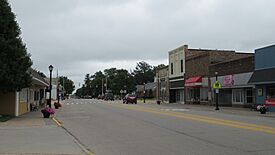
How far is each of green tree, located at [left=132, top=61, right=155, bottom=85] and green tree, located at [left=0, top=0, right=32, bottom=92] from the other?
473ft

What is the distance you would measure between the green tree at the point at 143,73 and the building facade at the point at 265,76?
13225cm

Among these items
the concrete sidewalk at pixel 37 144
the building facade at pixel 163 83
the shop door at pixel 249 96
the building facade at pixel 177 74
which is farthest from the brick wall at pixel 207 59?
the concrete sidewalk at pixel 37 144

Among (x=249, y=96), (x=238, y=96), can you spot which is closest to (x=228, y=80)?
(x=238, y=96)

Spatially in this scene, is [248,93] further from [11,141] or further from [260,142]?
[11,141]

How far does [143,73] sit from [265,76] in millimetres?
143192

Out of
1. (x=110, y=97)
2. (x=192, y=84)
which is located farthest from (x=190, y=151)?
(x=110, y=97)

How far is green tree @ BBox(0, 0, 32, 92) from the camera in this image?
25844mm

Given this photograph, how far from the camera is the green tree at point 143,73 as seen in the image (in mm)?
176375

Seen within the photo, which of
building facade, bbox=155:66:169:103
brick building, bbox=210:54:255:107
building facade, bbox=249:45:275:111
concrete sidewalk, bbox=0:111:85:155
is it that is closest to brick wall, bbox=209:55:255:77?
brick building, bbox=210:54:255:107

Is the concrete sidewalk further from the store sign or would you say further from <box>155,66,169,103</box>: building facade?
<box>155,66,169,103</box>: building facade

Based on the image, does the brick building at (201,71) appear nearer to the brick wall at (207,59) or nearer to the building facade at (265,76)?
the brick wall at (207,59)

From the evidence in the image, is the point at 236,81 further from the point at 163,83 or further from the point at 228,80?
the point at 163,83

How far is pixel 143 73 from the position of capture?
17988 centimetres

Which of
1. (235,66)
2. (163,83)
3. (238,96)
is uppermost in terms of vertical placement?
(235,66)
